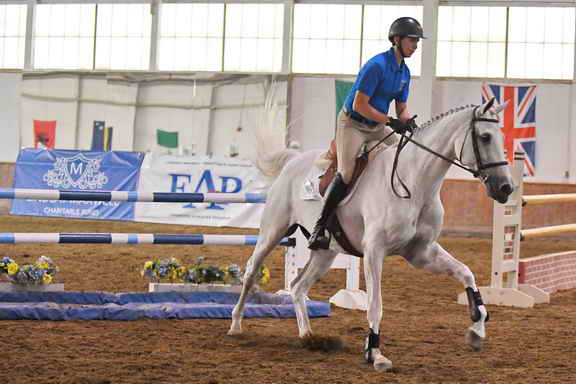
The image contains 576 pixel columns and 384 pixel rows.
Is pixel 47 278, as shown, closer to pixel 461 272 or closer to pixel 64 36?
pixel 461 272

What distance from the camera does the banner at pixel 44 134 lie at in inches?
963

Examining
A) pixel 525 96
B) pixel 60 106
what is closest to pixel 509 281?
pixel 525 96

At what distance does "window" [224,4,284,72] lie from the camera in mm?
23281

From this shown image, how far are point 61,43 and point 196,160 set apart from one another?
8.57 metres

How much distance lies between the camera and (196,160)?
1803 cm

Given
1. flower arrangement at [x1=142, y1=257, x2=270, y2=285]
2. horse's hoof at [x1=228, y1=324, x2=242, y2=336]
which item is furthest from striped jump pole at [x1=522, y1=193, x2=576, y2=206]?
horse's hoof at [x1=228, y1=324, x2=242, y2=336]

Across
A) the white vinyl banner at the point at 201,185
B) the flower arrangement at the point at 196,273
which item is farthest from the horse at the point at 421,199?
the white vinyl banner at the point at 201,185

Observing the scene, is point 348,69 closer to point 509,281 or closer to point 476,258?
point 476,258

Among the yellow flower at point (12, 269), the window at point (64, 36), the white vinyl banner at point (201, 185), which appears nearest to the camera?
the yellow flower at point (12, 269)

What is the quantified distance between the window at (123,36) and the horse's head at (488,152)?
62.8 ft

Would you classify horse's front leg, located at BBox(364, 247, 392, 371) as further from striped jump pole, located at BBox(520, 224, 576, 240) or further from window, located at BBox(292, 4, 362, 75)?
window, located at BBox(292, 4, 362, 75)

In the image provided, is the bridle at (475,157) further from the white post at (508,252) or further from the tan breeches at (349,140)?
the white post at (508,252)

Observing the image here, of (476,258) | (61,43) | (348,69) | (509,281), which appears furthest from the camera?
(61,43)

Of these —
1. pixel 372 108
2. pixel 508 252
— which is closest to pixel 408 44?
pixel 372 108
